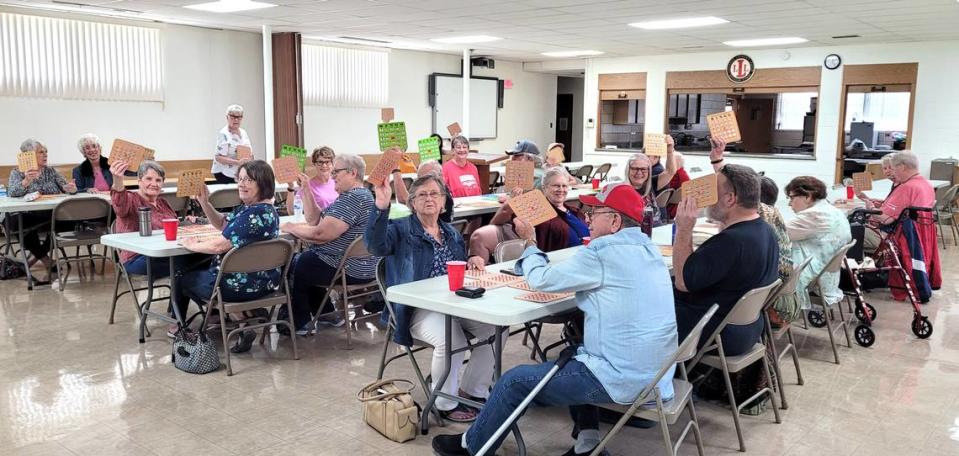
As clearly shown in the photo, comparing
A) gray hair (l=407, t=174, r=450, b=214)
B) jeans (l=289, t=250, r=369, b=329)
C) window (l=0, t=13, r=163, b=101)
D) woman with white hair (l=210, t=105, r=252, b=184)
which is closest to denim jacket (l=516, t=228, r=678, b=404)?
gray hair (l=407, t=174, r=450, b=214)

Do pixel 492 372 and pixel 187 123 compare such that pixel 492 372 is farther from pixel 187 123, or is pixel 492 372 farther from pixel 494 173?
pixel 187 123

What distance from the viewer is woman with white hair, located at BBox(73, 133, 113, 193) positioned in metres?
6.64

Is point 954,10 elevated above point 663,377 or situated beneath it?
elevated above

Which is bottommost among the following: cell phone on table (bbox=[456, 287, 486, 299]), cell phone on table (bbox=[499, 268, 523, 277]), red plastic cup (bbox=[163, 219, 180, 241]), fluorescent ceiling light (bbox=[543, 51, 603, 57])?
cell phone on table (bbox=[499, 268, 523, 277])

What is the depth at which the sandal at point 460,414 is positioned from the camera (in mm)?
3332

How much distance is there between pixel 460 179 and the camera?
656 centimetres

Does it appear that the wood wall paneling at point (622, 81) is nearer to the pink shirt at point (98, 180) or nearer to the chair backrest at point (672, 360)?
the pink shirt at point (98, 180)

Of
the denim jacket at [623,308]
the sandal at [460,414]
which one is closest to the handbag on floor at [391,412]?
the sandal at [460,414]

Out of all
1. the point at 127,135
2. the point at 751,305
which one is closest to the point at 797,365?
the point at 751,305

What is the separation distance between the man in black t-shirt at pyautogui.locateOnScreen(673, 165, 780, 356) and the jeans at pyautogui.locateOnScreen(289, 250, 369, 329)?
2.17 m

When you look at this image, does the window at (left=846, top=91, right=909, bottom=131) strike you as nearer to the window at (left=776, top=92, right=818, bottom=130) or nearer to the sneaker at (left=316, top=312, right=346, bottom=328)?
the window at (left=776, top=92, right=818, bottom=130)

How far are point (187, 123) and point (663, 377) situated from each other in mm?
8989

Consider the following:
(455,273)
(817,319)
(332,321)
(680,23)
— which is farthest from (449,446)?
(680,23)

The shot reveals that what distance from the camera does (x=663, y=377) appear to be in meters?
2.48
